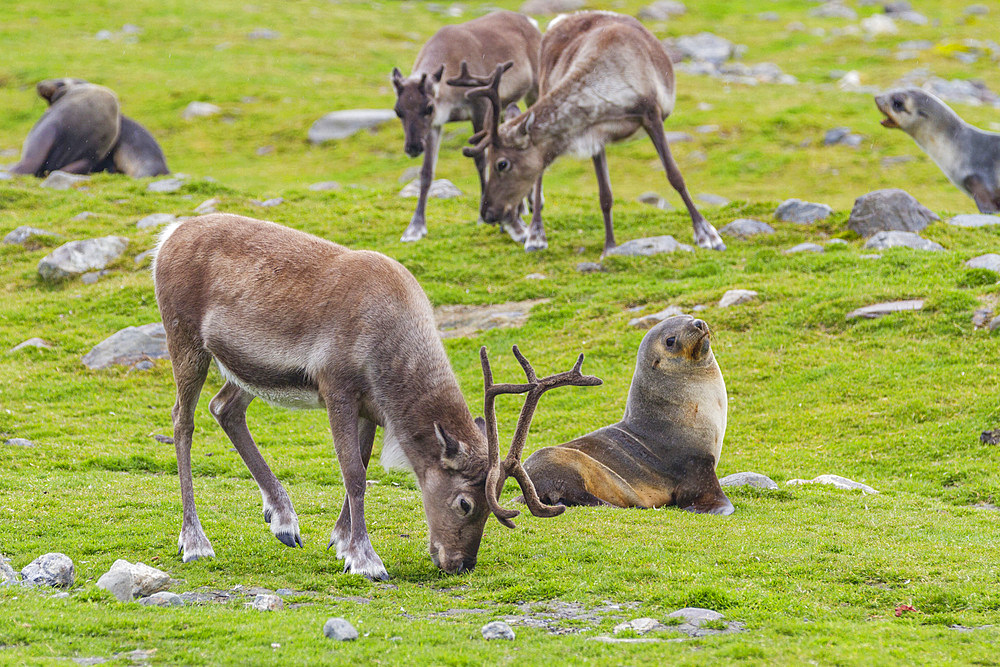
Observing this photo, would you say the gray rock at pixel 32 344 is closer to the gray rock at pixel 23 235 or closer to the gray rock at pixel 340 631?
the gray rock at pixel 23 235

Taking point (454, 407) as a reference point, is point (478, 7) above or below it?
below

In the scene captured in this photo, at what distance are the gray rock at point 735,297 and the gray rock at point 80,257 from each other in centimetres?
1065

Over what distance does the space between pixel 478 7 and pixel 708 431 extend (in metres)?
48.3

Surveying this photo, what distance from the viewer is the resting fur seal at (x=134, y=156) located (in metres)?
26.6

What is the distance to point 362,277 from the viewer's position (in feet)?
27.5

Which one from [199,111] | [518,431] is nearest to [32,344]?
[518,431]

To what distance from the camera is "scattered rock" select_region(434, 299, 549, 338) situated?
16844 mm

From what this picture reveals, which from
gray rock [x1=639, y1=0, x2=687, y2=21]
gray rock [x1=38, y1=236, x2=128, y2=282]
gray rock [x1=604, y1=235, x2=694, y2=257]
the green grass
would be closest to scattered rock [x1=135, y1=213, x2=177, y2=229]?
the green grass

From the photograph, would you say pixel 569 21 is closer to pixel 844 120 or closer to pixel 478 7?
pixel 844 120

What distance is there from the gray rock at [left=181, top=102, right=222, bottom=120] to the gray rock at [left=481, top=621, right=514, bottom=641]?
29.3 meters

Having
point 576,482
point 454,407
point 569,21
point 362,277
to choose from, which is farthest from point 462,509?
point 569,21

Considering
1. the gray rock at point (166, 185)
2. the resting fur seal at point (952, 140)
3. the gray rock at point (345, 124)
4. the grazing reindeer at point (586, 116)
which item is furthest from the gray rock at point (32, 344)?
the gray rock at point (345, 124)

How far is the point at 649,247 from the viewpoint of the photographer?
1878cm

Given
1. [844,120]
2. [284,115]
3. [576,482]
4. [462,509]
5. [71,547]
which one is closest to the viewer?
[462,509]
